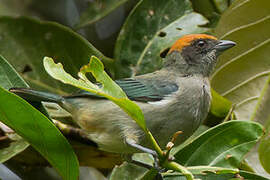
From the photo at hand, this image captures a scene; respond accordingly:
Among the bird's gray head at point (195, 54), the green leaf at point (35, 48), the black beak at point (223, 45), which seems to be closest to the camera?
the black beak at point (223, 45)

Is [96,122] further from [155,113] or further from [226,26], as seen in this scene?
[226,26]

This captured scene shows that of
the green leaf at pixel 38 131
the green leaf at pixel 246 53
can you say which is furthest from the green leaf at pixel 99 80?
the green leaf at pixel 246 53

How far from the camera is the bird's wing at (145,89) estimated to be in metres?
2.90

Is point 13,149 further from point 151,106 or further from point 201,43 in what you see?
point 201,43

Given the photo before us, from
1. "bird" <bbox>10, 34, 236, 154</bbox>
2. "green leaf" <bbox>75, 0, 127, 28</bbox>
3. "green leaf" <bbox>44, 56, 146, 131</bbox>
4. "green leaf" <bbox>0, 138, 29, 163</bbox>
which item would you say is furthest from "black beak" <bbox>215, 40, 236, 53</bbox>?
"green leaf" <bbox>0, 138, 29, 163</bbox>

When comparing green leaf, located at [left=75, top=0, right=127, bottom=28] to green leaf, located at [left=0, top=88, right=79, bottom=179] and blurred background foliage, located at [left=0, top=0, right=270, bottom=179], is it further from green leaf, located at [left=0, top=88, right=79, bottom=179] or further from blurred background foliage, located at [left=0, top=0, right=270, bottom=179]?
green leaf, located at [left=0, top=88, right=79, bottom=179]

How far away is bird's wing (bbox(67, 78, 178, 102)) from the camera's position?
2900 millimetres

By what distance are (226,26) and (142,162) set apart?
110cm

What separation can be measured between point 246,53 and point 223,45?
186 millimetres

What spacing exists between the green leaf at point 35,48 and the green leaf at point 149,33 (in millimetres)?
343

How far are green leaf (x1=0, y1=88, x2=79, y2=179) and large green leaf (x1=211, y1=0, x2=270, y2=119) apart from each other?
1.37m

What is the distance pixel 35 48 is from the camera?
3.72 metres

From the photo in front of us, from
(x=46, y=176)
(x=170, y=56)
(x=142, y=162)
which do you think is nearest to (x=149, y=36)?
(x=170, y=56)

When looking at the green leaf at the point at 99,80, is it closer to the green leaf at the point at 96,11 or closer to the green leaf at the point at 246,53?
the green leaf at the point at 246,53
